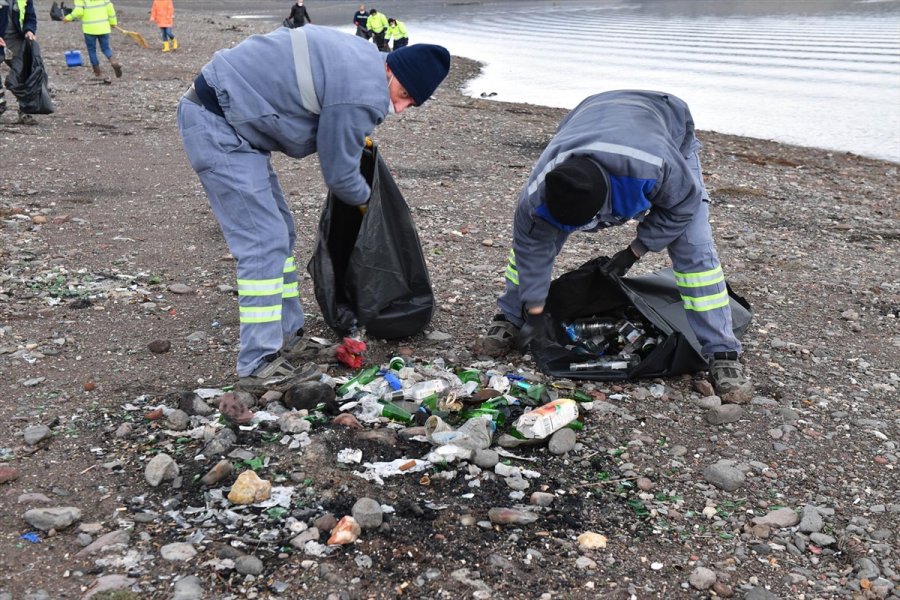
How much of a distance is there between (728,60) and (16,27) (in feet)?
44.3

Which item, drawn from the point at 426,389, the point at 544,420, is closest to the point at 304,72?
the point at 426,389

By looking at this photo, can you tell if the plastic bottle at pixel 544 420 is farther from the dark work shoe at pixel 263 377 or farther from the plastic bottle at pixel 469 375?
the dark work shoe at pixel 263 377

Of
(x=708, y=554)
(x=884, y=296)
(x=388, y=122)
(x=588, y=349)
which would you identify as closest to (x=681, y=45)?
(x=388, y=122)

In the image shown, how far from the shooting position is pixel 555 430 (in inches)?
129

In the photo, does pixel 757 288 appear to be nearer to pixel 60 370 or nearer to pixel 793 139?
pixel 60 370

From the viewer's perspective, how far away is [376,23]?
764 inches

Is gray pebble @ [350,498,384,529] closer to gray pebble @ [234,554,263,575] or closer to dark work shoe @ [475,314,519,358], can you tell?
gray pebble @ [234,554,263,575]

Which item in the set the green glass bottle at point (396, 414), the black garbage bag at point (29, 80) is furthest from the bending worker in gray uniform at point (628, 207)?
the black garbage bag at point (29, 80)

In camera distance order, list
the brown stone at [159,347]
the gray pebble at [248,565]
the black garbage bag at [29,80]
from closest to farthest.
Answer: the gray pebble at [248,565], the brown stone at [159,347], the black garbage bag at [29,80]

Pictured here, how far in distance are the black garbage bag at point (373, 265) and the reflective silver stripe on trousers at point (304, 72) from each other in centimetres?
61

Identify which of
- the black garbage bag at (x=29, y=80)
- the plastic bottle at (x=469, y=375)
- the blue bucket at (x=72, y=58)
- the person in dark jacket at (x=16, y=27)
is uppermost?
the person in dark jacket at (x=16, y=27)

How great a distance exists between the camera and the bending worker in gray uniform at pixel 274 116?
10.1 feet

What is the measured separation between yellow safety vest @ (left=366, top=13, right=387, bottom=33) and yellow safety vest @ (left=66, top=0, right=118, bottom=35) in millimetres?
7778

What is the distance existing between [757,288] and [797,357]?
1019mm
